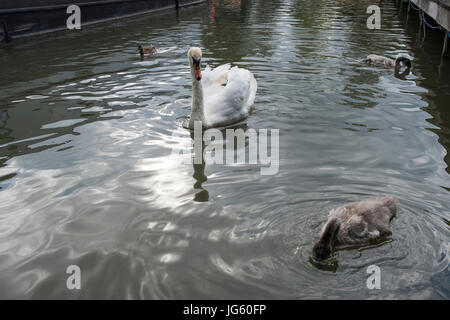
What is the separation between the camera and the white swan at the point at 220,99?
7363mm

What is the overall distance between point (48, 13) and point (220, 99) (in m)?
11.7

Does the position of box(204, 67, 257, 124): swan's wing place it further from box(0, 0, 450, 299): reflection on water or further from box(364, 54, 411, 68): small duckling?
box(364, 54, 411, 68): small duckling

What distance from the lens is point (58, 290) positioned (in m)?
3.96

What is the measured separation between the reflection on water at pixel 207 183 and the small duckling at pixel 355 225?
0.11m

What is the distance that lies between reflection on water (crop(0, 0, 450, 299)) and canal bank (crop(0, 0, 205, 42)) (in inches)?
Answer: 159

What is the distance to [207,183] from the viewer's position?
5758mm

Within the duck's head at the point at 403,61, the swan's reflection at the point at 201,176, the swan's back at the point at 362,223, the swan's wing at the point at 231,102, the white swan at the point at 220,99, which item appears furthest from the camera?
the duck's head at the point at 403,61

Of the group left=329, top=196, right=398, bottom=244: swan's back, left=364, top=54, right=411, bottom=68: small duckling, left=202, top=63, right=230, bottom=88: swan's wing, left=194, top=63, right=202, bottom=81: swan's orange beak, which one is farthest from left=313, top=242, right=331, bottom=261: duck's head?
left=364, top=54, right=411, bottom=68: small duckling

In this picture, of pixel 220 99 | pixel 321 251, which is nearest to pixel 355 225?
pixel 321 251

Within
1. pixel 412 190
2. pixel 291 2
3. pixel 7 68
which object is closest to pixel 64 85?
pixel 7 68

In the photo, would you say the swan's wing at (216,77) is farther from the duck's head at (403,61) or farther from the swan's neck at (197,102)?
the duck's head at (403,61)

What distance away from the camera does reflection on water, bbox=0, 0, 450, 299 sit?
4.04 meters

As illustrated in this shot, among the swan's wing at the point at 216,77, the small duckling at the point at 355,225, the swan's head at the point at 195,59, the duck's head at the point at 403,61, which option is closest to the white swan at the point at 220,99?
the swan's head at the point at 195,59
